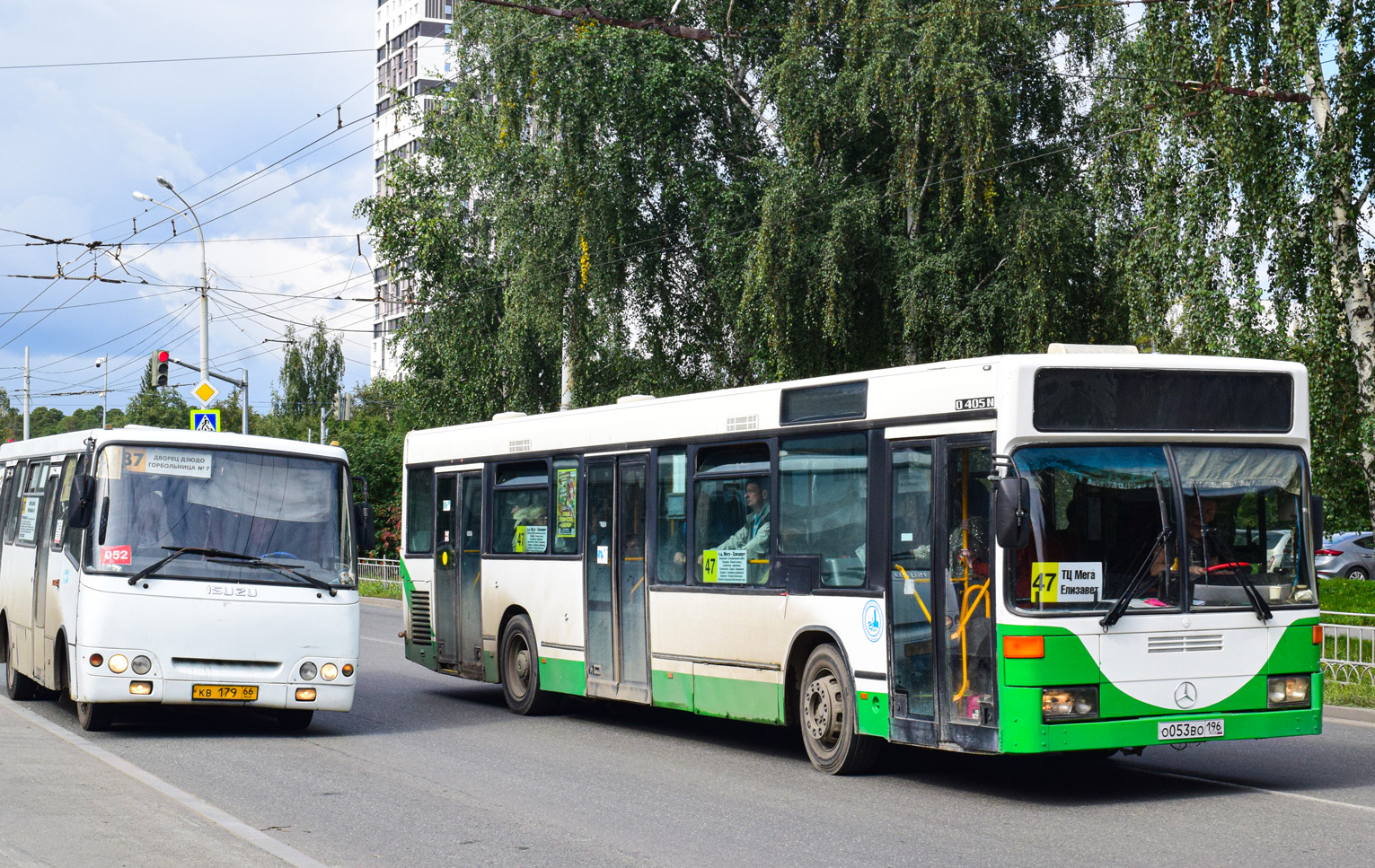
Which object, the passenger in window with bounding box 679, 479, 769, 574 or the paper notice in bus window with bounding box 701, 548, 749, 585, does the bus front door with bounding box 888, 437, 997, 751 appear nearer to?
the passenger in window with bounding box 679, 479, 769, 574

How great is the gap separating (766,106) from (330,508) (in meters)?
18.3

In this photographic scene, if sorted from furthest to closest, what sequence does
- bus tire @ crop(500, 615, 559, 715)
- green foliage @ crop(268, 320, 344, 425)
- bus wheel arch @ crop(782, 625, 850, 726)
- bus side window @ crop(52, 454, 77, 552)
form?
green foliage @ crop(268, 320, 344, 425)
bus tire @ crop(500, 615, 559, 715)
bus side window @ crop(52, 454, 77, 552)
bus wheel arch @ crop(782, 625, 850, 726)

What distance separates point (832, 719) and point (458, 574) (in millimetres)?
6791

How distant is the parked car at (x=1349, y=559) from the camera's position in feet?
131

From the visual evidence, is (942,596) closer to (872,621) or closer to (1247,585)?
(872,621)

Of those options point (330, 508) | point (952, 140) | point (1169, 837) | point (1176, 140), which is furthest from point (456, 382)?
point (1169, 837)

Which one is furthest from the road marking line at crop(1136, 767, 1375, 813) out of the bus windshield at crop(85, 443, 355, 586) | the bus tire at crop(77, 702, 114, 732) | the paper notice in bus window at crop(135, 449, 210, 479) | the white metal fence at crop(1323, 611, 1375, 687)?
the bus tire at crop(77, 702, 114, 732)

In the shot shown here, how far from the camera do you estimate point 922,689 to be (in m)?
9.72

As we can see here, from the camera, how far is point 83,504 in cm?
1279

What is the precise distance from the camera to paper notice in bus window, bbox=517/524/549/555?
48.8 feet

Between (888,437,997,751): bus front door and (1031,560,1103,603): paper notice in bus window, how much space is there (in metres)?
0.30

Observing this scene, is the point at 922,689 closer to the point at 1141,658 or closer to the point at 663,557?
the point at 1141,658

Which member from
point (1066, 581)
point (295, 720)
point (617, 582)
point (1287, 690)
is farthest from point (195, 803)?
point (1287, 690)

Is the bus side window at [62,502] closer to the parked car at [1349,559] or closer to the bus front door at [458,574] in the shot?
the bus front door at [458,574]
